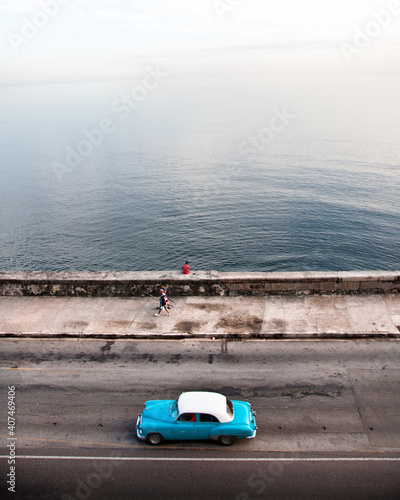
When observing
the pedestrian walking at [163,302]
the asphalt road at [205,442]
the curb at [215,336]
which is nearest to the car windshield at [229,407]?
the asphalt road at [205,442]

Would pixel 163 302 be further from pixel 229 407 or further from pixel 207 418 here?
pixel 207 418

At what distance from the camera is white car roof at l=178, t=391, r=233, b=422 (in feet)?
39.9

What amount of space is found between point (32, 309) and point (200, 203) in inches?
1546

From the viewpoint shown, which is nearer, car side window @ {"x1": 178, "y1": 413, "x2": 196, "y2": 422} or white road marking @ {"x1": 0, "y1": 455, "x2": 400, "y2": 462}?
white road marking @ {"x1": 0, "y1": 455, "x2": 400, "y2": 462}

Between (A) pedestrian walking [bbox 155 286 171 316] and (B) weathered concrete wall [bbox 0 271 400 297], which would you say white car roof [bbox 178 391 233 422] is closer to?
(A) pedestrian walking [bbox 155 286 171 316]

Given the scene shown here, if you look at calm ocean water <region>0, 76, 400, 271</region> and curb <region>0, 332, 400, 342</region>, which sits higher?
calm ocean water <region>0, 76, 400, 271</region>

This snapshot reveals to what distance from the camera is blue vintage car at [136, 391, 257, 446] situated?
12.1 m

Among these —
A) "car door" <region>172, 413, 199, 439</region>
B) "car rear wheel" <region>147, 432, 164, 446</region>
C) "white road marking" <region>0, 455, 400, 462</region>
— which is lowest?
"white road marking" <region>0, 455, 400, 462</region>

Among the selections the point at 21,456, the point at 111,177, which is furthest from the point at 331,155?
the point at 21,456

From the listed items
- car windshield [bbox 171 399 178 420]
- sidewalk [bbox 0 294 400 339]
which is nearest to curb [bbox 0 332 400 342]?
sidewalk [bbox 0 294 400 339]

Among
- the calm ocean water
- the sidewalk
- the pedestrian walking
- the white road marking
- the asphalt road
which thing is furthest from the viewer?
the calm ocean water

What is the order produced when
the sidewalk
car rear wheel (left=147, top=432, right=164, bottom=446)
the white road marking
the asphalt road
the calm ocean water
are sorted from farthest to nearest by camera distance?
the calm ocean water < the sidewalk < car rear wheel (left=147, top=432, right=164, bottom=446) < the white road marking < the asphalt road

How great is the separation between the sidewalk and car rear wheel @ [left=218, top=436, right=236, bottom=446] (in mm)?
5393

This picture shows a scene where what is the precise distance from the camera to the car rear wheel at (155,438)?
485 inches
